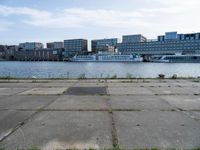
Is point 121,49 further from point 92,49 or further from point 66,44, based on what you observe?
point 66,44

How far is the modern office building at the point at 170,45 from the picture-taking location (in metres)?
126

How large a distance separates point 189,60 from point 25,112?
108 m

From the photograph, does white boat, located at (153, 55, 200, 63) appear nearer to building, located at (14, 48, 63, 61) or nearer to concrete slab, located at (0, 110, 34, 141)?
building, located at (14, 48, 63, 61)

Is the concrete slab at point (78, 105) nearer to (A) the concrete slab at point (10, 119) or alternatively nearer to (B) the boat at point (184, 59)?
(A) the concrete slab at point (10, 119)

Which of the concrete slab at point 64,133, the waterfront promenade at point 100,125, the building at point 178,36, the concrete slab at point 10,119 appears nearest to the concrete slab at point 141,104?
the waterfront promenade at point 100,125

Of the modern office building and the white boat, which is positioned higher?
the modern office building

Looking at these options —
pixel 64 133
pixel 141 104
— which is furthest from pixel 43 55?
pixel 64 133

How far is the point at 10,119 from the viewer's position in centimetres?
500

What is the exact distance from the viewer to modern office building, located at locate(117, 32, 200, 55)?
413 ft

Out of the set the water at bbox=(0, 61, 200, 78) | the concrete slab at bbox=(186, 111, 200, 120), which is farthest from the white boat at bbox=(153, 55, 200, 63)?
the concrete slab at bbox=(186, 111, 200, 120)

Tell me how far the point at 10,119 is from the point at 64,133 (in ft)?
6.30

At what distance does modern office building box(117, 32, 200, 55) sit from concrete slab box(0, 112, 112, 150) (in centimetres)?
13290

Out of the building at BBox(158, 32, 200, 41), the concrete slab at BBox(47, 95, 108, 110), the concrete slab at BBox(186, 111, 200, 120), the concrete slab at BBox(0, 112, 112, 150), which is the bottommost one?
the concrete slab at BBox(47, 95, 108, 110)

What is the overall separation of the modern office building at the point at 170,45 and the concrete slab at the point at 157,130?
432ft
